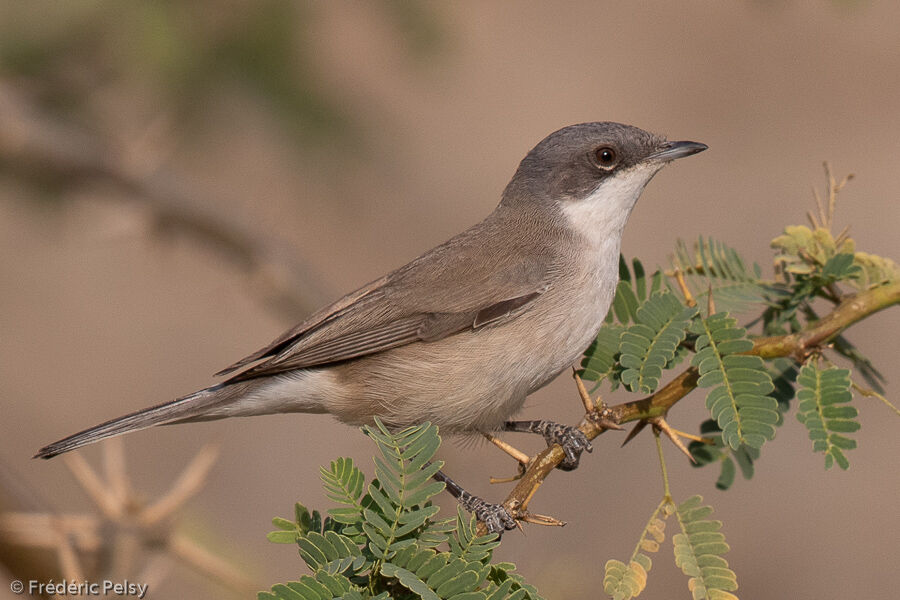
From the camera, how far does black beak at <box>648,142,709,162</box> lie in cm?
406

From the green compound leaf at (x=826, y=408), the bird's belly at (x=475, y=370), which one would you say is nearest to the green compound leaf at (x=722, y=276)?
the bird's belly at (x=475, y=370)

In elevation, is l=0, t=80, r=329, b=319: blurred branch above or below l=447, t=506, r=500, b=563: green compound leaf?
above

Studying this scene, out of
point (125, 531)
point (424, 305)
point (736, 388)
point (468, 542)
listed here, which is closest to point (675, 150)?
point (424, 305)

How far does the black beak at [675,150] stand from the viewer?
4062 mm

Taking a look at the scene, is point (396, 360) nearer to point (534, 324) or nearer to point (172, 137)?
point (534, 324)

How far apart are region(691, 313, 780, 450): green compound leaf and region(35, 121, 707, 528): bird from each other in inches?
31.1

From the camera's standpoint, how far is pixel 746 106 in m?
13.0

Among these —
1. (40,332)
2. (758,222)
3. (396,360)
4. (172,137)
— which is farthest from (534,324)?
(40,332)

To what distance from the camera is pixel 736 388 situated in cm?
260

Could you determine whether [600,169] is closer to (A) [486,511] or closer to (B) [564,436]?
(B) [564,436]

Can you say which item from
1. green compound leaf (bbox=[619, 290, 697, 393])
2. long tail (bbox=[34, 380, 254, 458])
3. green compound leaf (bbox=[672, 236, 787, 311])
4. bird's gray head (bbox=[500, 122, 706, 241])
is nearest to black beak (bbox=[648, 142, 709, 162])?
bird's gray head (bbox=[500, 122, 706, 241])

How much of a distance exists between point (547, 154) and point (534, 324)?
111 centimetres

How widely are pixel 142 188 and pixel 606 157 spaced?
2135mm

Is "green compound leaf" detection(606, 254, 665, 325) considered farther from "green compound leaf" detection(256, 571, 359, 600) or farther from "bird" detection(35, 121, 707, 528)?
"green compound leaf" detection(256, 571, 359, 600)
